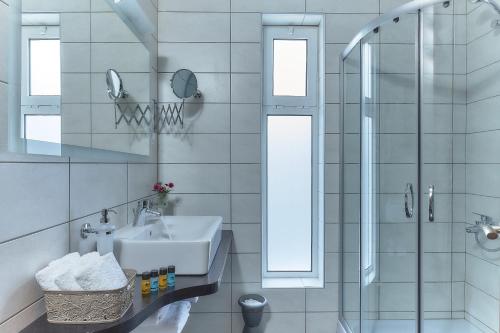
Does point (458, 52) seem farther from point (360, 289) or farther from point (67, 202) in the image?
point (67, 202)

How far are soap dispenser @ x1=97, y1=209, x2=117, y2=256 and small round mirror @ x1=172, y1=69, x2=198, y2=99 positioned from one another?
1.05 metres

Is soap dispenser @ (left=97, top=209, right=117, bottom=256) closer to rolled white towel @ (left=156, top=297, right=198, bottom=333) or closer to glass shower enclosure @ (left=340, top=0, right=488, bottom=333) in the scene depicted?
rolled white towel @ (left=156, top=297, right=198, bottom=333)

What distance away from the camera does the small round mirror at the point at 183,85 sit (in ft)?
6.37

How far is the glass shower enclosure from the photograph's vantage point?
1.57m

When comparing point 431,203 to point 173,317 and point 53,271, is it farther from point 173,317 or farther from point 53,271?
point 53,271

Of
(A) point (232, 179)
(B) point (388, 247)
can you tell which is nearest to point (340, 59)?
(A) point (232, 179)

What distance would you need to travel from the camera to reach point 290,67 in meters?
2.23

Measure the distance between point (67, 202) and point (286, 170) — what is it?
149 centimetres

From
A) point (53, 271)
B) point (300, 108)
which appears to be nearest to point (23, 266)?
point (53, 271)

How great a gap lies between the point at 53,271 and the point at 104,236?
0.26 m

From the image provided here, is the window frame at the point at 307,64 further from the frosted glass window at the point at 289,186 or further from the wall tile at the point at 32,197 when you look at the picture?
the wall tile at the point at 32,197

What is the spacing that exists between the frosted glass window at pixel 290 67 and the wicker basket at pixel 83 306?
5.77 feet

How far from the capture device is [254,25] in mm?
2029

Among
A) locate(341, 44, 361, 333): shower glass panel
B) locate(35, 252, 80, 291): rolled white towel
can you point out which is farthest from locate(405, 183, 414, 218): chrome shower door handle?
locate(35, 252, 80, 291): rolled white towel
